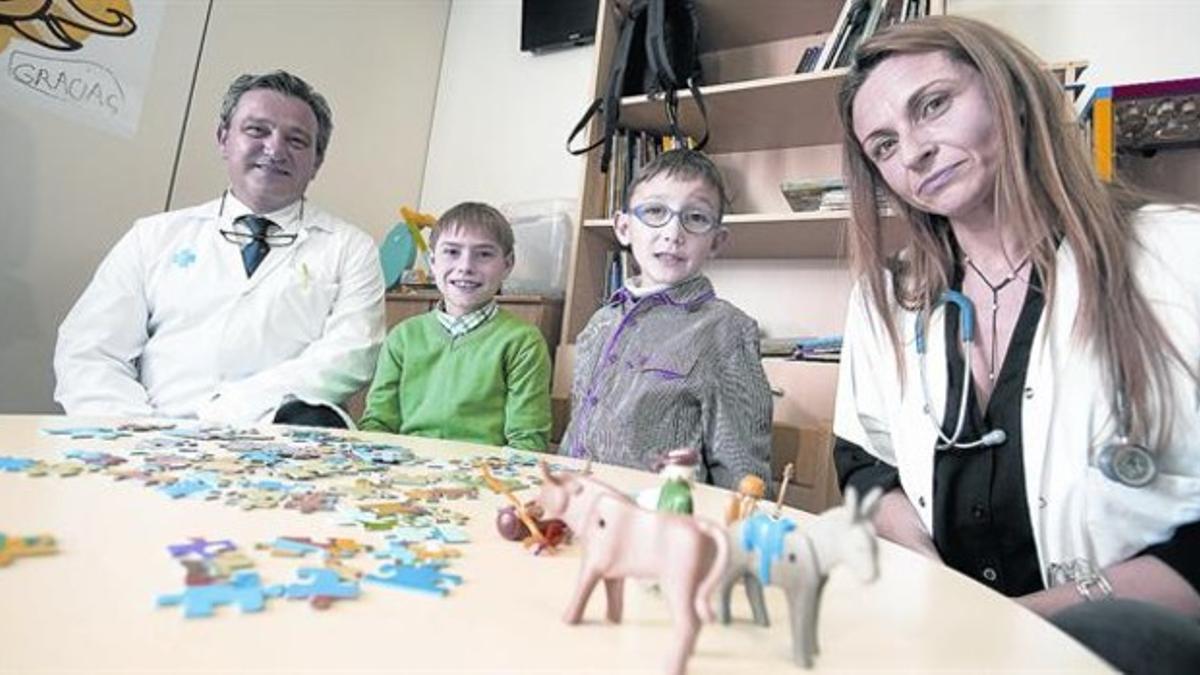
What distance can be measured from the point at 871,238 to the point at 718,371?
1.23 feet

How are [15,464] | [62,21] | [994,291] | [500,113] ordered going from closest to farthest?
[15,464], [994,291], [62,21], [500,113]

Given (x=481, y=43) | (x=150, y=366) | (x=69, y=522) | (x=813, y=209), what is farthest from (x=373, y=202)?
(x=69, y=522)

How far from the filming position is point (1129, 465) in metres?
0.72

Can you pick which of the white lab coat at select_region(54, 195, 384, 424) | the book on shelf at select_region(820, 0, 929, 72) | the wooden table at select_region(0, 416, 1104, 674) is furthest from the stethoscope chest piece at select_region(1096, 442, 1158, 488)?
the book on shelf at select_region(820, 0, 929, 72)

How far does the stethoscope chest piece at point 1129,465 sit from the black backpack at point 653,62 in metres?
1.67

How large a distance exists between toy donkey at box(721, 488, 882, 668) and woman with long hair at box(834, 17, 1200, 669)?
46cm

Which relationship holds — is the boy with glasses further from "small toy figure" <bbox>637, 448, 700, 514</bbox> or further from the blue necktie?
the blue necktie

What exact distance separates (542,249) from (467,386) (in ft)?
3.78

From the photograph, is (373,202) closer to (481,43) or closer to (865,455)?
(481,43)

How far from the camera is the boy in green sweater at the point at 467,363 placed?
→ 151 cm

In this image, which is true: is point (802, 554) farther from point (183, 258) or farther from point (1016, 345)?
point (183, 258)

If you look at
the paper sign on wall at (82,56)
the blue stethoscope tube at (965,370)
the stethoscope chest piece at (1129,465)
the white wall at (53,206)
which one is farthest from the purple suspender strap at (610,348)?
the paper sign on wall at (82,56)

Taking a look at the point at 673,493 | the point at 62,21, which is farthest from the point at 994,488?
the point at 62,21

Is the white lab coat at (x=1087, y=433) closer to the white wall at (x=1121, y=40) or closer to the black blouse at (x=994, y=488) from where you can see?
the black blouse at (x=994, y=488)
